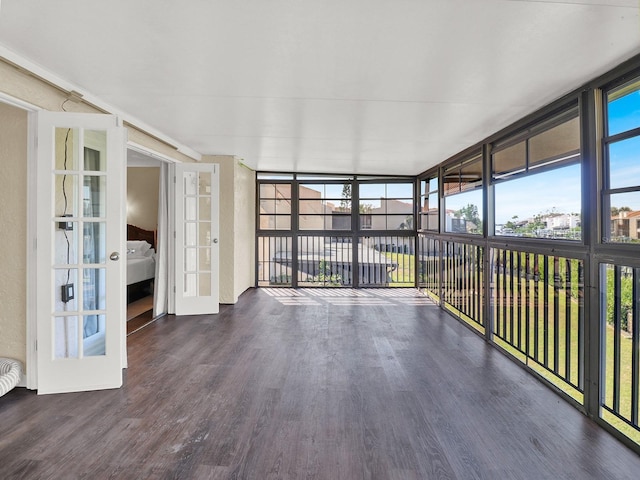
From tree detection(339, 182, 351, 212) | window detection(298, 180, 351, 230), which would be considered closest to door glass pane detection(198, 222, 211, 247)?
window detection(298, 180, 351, 230)

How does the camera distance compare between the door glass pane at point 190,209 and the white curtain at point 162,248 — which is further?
the door glass pane at point 190,209

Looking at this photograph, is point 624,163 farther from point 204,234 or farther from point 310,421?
point 204,234

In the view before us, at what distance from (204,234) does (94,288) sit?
2.28 metres

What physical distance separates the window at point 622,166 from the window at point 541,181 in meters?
0.25

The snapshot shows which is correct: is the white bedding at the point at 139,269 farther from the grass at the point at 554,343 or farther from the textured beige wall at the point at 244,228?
the grass at the point at 554,343

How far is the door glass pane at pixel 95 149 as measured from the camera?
8.66 feet

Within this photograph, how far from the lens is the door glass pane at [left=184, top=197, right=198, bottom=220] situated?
187 inches

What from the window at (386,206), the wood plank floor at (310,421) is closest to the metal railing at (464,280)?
the wood plank floor at (310,421)

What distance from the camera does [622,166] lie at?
2111mm

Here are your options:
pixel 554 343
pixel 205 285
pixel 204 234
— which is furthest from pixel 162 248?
pixel 554 343

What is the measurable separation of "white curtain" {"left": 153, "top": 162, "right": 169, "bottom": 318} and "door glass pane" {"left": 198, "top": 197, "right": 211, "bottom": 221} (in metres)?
0.45

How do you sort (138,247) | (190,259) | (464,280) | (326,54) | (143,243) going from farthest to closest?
(143,243) < (138,247) < (190,259) < (464,280) < (326,54)

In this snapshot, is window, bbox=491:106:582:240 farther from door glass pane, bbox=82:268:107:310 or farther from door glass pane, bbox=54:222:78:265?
door glass pane, bbox=54:222:78:265

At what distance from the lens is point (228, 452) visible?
1.85 meters
